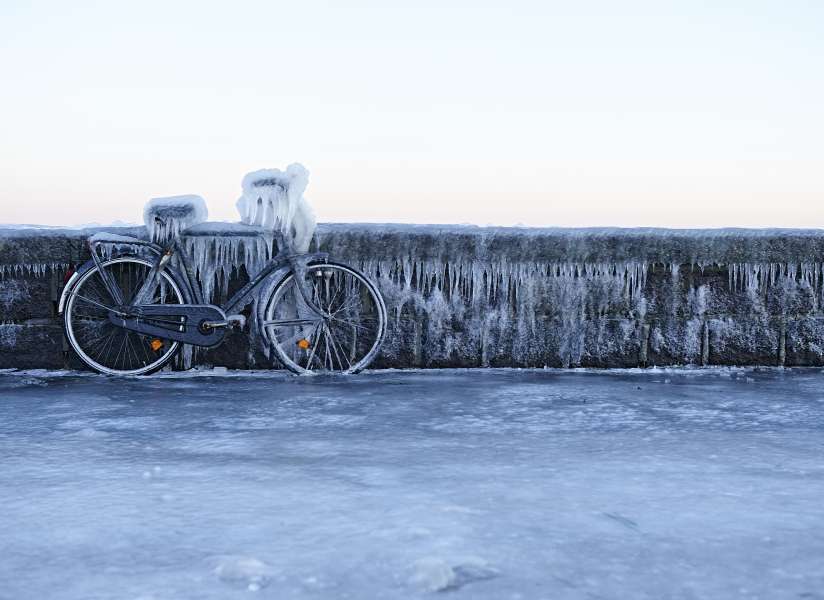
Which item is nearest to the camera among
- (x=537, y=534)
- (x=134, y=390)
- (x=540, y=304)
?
(x=537, y=534)

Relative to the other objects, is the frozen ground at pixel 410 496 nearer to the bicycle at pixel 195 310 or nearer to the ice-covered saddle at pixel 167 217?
Answer: the bicycle at pixel 195 310

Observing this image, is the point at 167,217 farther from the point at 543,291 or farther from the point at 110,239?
the point at 543,291

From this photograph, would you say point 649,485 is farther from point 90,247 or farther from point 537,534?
point 90,247

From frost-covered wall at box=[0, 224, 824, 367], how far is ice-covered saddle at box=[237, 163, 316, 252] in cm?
→ 18

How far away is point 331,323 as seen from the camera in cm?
668

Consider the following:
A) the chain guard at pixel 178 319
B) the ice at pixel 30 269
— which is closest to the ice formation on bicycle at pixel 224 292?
the chain guard at pixel 178 319

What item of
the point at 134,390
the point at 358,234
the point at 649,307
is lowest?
the point at 134,390

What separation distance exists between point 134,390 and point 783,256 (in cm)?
478

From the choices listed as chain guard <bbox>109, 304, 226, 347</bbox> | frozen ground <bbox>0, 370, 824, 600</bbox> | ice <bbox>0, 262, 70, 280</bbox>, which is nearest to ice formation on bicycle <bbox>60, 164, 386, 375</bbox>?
chain guard <bbox>109, 304, 226, 347</bbox>

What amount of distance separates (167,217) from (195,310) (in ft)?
2.44

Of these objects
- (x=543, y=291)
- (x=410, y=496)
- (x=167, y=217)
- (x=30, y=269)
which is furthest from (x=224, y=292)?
(x=410, y=496)

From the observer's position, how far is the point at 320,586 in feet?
7.62

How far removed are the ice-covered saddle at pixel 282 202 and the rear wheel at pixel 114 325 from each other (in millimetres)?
806

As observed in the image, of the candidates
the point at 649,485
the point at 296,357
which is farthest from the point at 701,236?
the point at 649,485
